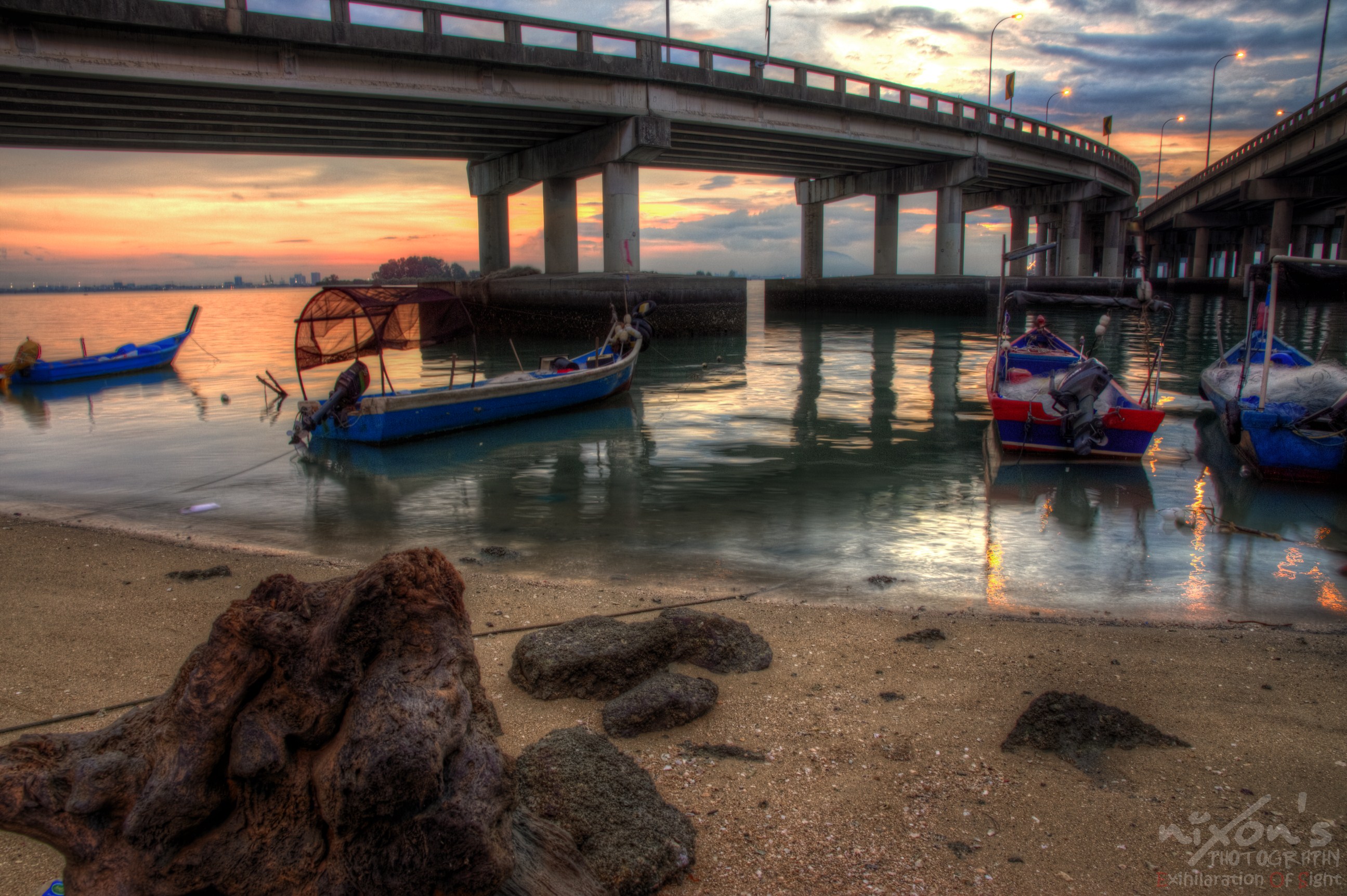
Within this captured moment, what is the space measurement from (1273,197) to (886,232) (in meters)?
25.1

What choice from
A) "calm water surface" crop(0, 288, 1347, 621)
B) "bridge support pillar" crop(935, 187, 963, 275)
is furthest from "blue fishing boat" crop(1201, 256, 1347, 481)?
"bridge support pillar" crop(935, 187, 963, 275)

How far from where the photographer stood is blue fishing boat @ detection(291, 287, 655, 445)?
14.4 metres

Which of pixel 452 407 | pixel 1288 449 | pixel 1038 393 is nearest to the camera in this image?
pixel 1288 449

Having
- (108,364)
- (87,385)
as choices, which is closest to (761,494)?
(87,385)

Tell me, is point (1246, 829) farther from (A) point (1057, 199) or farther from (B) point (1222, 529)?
(A) point (1057, 199)

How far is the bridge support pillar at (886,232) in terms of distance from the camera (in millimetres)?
53156

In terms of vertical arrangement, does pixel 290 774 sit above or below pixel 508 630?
above

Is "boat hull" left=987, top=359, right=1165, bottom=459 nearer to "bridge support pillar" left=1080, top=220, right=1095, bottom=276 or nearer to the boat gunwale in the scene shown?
the boat gunwale

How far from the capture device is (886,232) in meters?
53.2

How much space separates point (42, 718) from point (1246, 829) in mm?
5839

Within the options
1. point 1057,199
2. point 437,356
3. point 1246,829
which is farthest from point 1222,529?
point 1057,199

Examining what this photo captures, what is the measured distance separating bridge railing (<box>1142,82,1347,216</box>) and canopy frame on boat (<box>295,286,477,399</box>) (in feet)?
141

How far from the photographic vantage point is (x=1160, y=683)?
Answer: 490 cm

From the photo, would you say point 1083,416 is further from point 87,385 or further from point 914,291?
point 914,291
